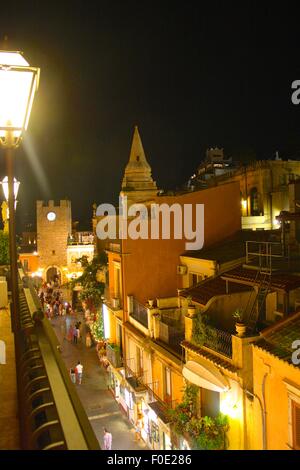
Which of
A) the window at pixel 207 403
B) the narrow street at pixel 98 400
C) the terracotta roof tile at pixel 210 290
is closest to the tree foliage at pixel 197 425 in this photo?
the window at pixel 207 403

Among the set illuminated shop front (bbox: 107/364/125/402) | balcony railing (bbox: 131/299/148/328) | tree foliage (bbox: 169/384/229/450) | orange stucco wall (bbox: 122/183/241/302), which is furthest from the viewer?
illuminated shop front (bbox: 107/364/125/402)

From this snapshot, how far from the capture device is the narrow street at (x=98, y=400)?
57.7ft

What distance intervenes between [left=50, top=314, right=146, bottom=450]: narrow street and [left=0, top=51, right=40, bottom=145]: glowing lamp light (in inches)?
648

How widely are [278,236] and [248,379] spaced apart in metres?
9.71

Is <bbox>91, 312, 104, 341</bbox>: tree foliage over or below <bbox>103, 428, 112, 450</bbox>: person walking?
over

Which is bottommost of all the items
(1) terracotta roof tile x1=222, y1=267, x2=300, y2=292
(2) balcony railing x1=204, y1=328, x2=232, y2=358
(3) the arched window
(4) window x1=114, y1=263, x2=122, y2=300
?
(2) balcony railing x1=204, y1=328, x2=232, y2=358

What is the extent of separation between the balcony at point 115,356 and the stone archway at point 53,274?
29.0 m

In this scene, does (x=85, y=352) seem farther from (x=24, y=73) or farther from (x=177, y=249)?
(x=24, y=73)

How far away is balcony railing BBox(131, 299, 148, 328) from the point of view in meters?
17.9

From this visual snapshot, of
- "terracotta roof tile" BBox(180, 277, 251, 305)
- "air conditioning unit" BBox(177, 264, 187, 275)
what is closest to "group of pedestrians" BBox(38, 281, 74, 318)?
"air conditioning unit" BBox(177, 264, 187, 275)

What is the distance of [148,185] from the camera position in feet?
88.8

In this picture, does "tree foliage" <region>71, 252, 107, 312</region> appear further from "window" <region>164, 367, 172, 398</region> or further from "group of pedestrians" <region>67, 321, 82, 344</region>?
"window" <region>164, 367, 172, 398</region>

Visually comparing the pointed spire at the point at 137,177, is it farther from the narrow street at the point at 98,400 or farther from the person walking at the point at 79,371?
the narrow street at the point at 98,400
